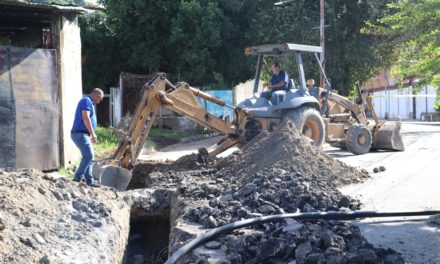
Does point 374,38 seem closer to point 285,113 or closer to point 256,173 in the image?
point 285,113

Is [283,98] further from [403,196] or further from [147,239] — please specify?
[147,239]

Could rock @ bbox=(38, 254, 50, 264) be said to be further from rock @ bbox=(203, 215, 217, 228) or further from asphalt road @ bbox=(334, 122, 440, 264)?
asphalt road @ bbox=(334, 122, 440, 264)

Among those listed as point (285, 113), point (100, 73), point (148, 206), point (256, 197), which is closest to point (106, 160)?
point (148, 206)

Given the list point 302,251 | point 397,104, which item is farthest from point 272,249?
point 397,104

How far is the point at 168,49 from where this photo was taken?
23.9 m

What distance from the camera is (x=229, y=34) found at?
2308 cm

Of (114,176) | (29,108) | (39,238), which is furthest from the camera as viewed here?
(29,108)

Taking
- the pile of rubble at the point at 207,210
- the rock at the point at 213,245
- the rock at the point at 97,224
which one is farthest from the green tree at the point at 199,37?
the rock at the point at 213,245

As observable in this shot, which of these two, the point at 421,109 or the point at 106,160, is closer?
the point at 106,160

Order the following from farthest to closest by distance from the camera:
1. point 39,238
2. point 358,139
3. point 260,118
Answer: point 358,139
point 260,118
point 39,238

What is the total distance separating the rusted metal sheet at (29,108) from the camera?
10633mm

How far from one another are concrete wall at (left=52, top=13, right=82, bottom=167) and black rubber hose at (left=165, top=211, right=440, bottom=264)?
22.3 feet

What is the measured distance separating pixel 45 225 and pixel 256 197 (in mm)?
2736

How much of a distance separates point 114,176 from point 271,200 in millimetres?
3185
